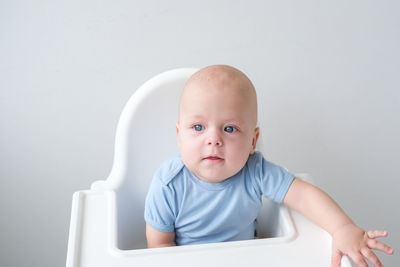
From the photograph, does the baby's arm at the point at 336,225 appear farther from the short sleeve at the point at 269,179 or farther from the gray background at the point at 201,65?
the gray background at the point at 201,65

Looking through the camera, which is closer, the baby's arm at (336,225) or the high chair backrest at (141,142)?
the baby's arm at (336,225)

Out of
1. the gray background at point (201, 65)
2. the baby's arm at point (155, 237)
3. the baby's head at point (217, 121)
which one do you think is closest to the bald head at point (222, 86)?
the baby's head at point (217, 121)

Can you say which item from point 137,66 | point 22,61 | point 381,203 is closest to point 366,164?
point 381,203

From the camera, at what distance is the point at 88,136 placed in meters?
1.47

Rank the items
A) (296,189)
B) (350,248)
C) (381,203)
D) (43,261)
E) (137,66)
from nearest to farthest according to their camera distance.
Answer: (350,248) < (296,189) < (43,261) < (381,203) < (137,66)

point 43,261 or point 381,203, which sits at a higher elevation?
point 381,203

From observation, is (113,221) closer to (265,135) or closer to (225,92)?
(225,92)

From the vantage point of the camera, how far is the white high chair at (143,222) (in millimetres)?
764

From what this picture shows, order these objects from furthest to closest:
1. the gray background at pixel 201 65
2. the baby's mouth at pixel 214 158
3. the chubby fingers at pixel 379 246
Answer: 1. the gray background at pixel 201 65
2. the baby's mouth at pixel 214 158
3. the chubby fingers at pixel 379 246

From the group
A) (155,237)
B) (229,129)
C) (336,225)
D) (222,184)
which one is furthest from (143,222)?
(336,225)

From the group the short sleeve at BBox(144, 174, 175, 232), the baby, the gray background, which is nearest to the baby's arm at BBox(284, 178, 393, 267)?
the baby

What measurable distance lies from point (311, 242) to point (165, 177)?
0.30 m

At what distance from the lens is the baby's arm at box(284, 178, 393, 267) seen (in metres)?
0.74

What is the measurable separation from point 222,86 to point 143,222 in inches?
15.6
